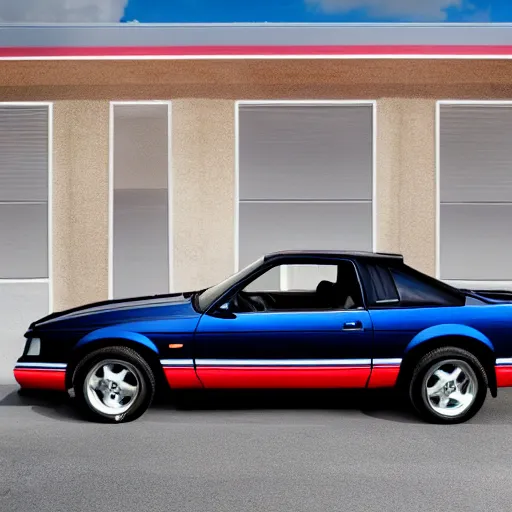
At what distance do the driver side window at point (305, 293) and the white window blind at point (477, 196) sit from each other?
1.95m

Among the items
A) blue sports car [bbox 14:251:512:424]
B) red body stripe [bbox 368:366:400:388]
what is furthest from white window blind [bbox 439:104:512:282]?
red body stripe [bbox 368:366:400:388]

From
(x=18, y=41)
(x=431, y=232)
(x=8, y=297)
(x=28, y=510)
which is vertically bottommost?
(x=28, y=510)

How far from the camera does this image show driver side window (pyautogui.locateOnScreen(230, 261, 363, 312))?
722 cm

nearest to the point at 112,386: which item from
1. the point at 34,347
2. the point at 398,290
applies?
the point at 34,347

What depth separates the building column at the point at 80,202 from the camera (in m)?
11.4

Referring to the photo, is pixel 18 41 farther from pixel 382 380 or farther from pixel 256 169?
pixel 382 380

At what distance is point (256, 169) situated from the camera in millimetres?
11469

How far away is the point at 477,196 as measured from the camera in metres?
11.4

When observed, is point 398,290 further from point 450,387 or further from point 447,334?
point 450,387

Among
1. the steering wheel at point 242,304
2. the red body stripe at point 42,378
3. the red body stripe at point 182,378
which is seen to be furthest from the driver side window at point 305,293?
the red body stripe at point 42,378

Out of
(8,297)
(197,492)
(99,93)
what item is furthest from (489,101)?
(197,492)

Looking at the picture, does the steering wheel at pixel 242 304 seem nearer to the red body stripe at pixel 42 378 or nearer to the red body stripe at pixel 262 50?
the red body stripe at pixel 42 378

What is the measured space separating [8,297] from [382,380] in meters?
6.19

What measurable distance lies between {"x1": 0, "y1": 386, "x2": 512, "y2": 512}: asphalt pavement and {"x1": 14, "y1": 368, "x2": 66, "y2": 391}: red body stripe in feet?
1.04
